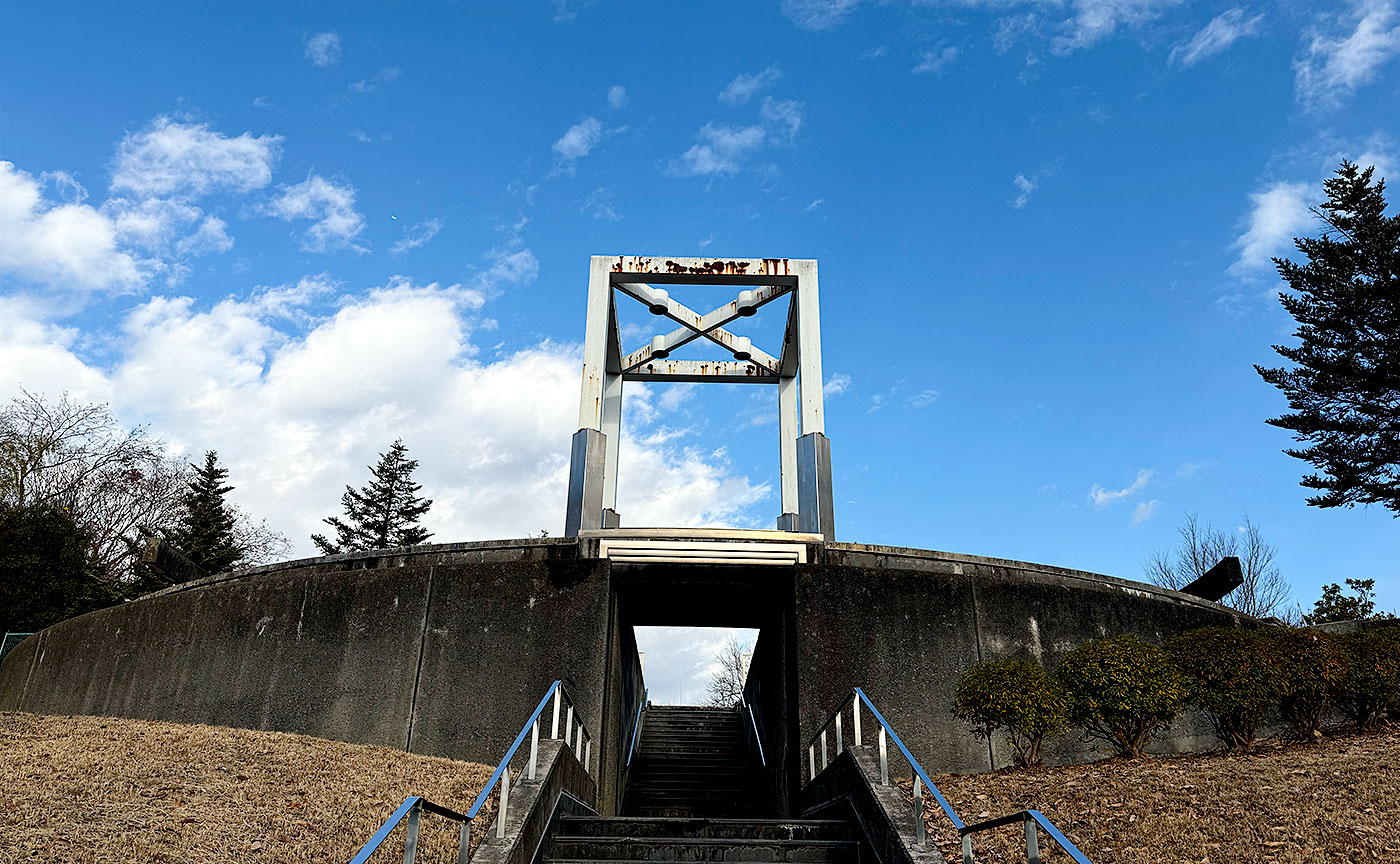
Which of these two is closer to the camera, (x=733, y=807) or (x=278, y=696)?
(x=278, y=696)

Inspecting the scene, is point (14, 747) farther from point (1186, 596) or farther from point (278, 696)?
point (1186, 596)

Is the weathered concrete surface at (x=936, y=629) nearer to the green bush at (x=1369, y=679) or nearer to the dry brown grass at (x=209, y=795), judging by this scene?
the green bush at (x=1369, y=679)

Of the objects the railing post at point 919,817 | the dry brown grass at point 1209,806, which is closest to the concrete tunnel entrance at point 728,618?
the dry brown grass at point 1209,806

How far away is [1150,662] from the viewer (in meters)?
8.60

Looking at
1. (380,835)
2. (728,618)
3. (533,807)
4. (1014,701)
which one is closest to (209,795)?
(533,807)

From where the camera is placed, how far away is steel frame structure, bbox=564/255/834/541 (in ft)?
39.0

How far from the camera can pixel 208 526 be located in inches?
1236

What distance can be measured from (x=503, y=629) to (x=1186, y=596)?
8.74m

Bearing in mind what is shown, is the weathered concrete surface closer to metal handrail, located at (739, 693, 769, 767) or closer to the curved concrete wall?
the curved concrete wall

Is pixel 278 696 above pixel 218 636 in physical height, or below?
below

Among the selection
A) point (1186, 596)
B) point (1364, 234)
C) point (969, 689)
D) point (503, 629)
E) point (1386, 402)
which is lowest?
point (969, 689)

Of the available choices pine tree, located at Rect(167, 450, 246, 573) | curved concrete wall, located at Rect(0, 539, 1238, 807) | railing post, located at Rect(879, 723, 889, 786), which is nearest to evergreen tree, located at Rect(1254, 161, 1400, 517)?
curved concrete wall, located at Rect(0, 539, 1238, 807)

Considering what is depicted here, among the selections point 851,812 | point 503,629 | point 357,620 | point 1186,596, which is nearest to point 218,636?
point 357,620

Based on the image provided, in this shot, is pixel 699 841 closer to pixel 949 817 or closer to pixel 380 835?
pixel 949 817
